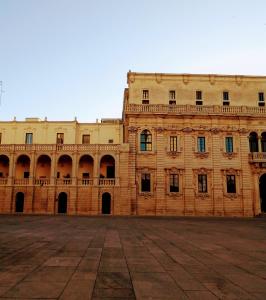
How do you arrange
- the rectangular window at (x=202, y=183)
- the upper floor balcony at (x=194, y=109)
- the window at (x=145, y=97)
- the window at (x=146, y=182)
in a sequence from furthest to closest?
the window at (x=145, y=97) < the upper floor balcony at (x=194, y=109) < the rectangular window at (x=202, y=183) < the window at (x=146, y=182)

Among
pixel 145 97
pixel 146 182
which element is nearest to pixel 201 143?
pixel 146 182

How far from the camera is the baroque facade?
→ 3947 cm

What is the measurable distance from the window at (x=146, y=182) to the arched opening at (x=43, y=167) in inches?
555

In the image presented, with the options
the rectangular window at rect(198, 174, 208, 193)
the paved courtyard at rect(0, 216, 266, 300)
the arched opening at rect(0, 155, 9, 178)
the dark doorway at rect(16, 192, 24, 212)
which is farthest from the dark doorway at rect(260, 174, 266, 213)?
the arched opening at rect(0, 155, 9, 178)

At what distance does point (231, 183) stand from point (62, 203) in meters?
22.8

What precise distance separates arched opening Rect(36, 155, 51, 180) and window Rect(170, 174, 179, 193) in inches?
701

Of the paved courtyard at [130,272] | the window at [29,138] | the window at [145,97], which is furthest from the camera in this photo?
the window at [29,138]

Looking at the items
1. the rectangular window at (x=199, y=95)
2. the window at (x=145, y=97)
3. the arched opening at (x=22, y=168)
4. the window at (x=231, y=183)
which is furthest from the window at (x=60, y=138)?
the window at (x=231, y=183)

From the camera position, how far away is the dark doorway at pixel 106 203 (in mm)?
39531

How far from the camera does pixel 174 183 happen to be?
40438 mm

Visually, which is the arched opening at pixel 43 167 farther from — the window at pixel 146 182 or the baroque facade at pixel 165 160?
the window at pixel 146 182

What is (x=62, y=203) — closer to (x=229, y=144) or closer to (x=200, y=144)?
(x=200, y=144)

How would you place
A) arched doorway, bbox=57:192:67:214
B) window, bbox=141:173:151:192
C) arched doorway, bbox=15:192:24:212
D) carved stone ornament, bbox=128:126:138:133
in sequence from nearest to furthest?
1. arched doorway, bbox=57:192:67:214
2. arched doorway, bbox=15:192:24:212
3. window, bbox=141:173:151:192
4. carved stone ornament, bbox=128:126:138:133

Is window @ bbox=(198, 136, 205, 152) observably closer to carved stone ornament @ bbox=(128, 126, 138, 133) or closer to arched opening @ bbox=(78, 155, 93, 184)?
carved stone ornament @ bbox=(128, 126, 138, 133)
